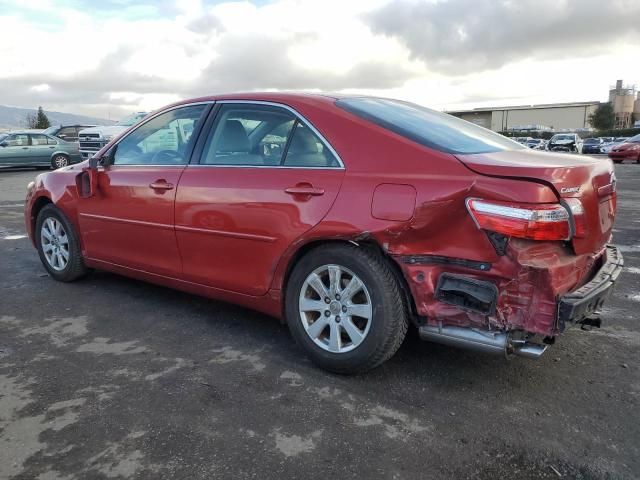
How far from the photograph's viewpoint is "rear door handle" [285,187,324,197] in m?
3.25

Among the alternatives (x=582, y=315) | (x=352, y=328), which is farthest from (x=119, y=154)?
(x=582, y=315)

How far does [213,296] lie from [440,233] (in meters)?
1.79

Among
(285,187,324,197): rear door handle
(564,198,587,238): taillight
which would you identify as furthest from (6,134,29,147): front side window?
(564,198,587,238): taillight

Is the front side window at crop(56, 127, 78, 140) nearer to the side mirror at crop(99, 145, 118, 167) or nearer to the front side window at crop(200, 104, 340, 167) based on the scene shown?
the side mirror at crop(99, 145, 118, 167)

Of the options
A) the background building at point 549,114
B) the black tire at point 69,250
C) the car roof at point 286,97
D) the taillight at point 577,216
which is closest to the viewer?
the taillight at point 577,216

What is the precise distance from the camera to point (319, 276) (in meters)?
3.31

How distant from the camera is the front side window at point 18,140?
20.0 metres

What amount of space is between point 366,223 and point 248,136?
1219mm

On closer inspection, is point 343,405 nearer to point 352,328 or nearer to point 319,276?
point 352,328

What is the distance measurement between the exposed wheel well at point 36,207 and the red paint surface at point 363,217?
4.43 ft

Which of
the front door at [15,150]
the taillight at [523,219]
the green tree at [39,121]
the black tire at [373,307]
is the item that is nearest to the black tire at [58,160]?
the front door at [15,150]

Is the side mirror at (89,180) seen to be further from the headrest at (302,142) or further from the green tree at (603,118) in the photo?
the green tree at (603,118)

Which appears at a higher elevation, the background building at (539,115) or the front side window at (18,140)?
the background building at (539,115)

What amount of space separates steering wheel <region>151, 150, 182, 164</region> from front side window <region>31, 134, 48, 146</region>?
61.4ft
